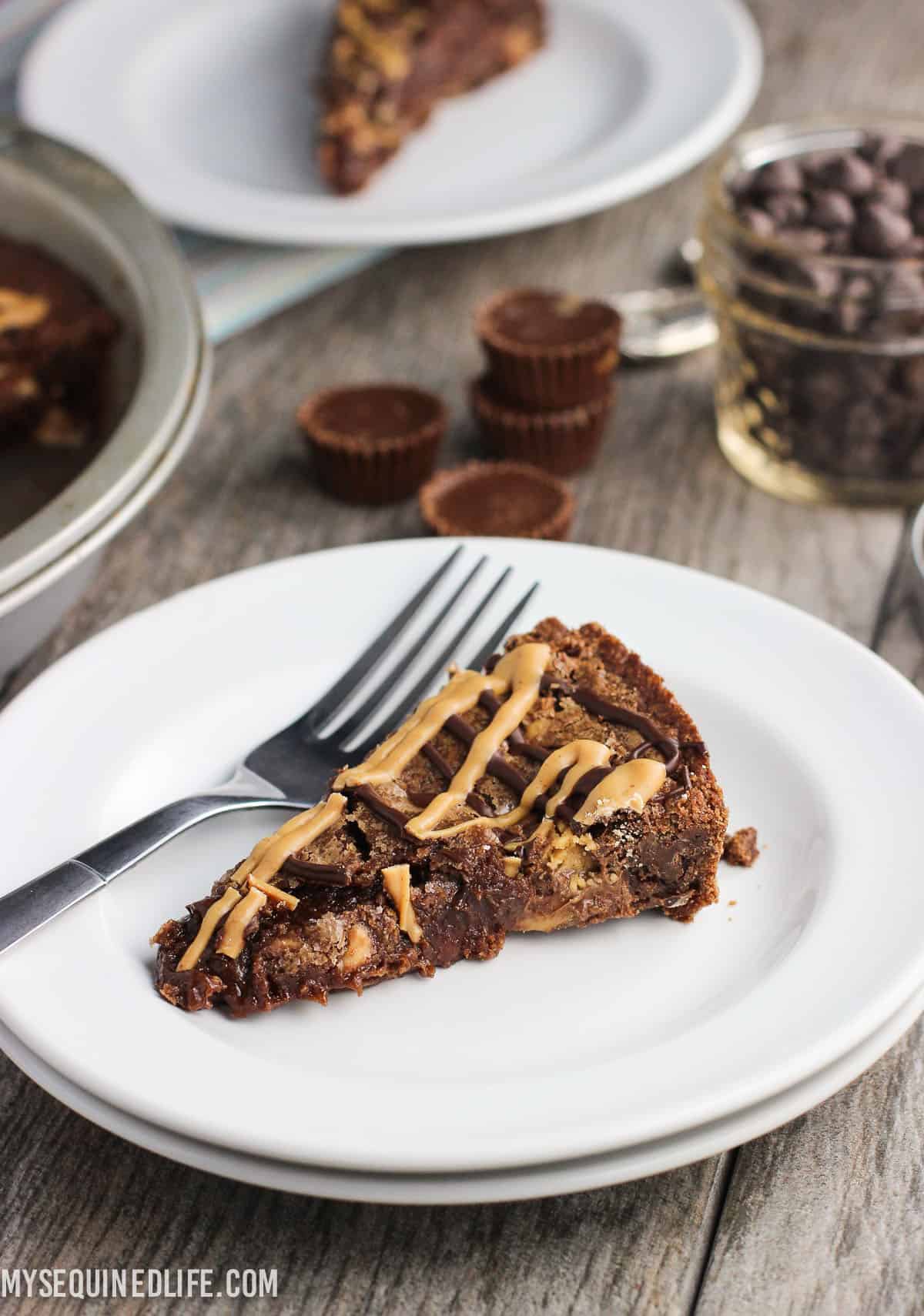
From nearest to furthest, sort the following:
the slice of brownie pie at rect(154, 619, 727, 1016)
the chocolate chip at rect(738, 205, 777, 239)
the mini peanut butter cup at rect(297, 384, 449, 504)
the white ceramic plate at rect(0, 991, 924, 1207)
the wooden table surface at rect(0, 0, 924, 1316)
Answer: the white ceramic plate at rect(0, 991, 924, 1207) < the wooden table surface at rect(0, 0, 924, 1316) < the slice of brownie pie at rect(154, 619, 727, 1016) < the chocolate chip at rect(738, 205, 777, 239) < the mini peanut butter cup at rect(297, 384, 449, 504)

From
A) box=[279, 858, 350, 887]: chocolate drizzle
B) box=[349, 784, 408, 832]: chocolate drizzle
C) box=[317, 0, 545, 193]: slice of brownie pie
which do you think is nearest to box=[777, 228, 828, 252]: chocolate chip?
box=[317, 0, 545, 193]: slice of brownie pie

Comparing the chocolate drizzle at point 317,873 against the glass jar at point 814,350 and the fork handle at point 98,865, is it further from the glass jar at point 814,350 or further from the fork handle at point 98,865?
the glass jar at point 814,350

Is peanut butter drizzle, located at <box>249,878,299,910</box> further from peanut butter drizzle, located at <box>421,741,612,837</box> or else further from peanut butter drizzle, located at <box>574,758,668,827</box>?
peanut butter drizzle, located at <box>574,758,668,827</box>

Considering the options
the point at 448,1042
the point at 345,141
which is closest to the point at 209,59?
the point at 345,141

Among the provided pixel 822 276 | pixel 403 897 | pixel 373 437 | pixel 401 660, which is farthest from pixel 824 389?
pixel 403 897

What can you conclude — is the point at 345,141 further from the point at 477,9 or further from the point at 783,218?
the point at 783,218

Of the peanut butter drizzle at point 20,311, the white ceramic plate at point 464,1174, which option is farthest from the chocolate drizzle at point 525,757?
the peanut butter drizzle at point 20,311

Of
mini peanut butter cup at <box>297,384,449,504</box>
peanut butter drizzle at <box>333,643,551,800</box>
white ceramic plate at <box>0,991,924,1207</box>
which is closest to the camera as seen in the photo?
white ceramic plate at <box>0,991,924,1207</box>
